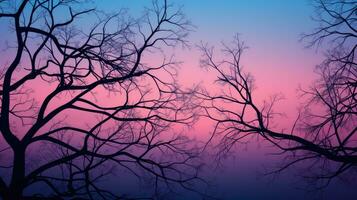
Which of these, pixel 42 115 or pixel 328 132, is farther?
pixel 42 115

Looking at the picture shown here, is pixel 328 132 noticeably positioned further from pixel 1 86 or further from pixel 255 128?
pixel 1 86

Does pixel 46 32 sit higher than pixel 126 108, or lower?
higher

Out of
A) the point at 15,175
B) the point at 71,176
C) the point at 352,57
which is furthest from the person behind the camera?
the point at 71,176

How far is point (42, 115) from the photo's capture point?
1084 centimetres

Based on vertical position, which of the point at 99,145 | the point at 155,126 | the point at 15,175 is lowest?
the point at 15,175

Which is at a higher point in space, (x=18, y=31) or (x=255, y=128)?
(x=18, y=31)

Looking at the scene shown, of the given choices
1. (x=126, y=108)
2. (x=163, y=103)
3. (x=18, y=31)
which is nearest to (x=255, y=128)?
(x=163, y=103)

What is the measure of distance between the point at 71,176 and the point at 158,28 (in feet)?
17.6

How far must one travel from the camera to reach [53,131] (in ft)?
35.6

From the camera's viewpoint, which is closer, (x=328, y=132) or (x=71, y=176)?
(x=328, y=132)

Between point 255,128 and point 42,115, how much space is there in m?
6.44

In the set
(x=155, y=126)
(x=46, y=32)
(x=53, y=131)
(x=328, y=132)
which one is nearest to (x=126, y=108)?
(x=155, y=126)

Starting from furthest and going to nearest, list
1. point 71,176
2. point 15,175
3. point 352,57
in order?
point 71,176, point 15,175, point 352,57

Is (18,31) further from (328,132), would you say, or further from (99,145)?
(328,132)
